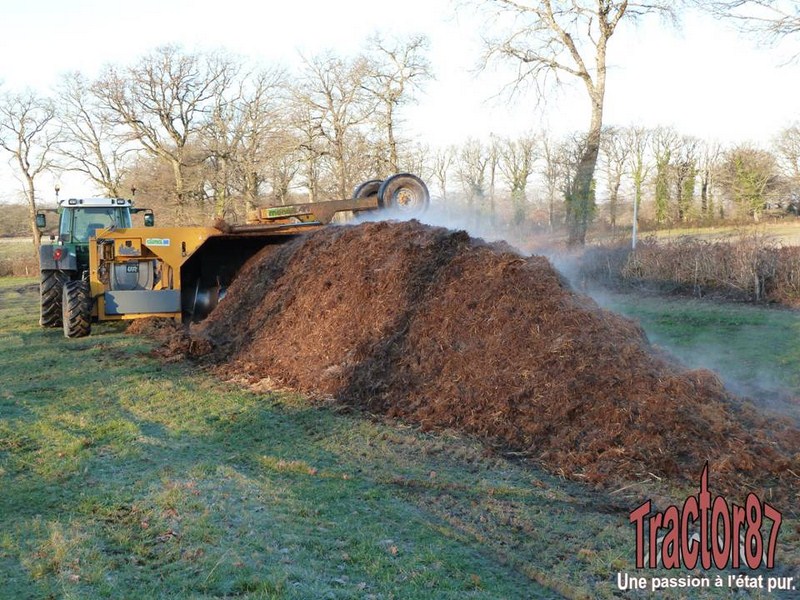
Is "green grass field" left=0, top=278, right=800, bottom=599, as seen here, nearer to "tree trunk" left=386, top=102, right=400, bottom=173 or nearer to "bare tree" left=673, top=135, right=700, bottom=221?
"tree trunk" left=386, top=102, right=400, bottom=173

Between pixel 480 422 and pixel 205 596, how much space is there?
320cm

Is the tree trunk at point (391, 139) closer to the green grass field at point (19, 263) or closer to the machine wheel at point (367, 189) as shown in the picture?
the machine wheel at point (367, 189)

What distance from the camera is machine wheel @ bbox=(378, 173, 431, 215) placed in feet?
36.4

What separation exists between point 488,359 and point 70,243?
32.4 feet

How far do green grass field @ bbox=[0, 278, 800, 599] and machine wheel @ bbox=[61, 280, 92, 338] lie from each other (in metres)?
4.19

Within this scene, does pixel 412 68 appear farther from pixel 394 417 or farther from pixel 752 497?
pixel 752 497

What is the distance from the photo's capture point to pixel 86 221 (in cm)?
1355

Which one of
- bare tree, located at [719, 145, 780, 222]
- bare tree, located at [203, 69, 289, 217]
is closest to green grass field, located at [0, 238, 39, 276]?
bare tree, located at [203, 69, 289, 217]

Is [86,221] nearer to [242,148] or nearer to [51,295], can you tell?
[51,295]

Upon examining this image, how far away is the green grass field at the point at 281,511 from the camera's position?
11.2ft

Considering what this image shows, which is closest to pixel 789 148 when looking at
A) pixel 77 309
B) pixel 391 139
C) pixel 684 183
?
pixel 684 183

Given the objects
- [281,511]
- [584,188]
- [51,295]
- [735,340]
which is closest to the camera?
[281,511]

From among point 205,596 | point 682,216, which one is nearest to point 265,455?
point 205,596

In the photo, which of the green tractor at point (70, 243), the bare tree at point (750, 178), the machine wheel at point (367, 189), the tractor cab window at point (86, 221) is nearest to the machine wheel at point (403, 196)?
the machine wheel at point (367, 189)
